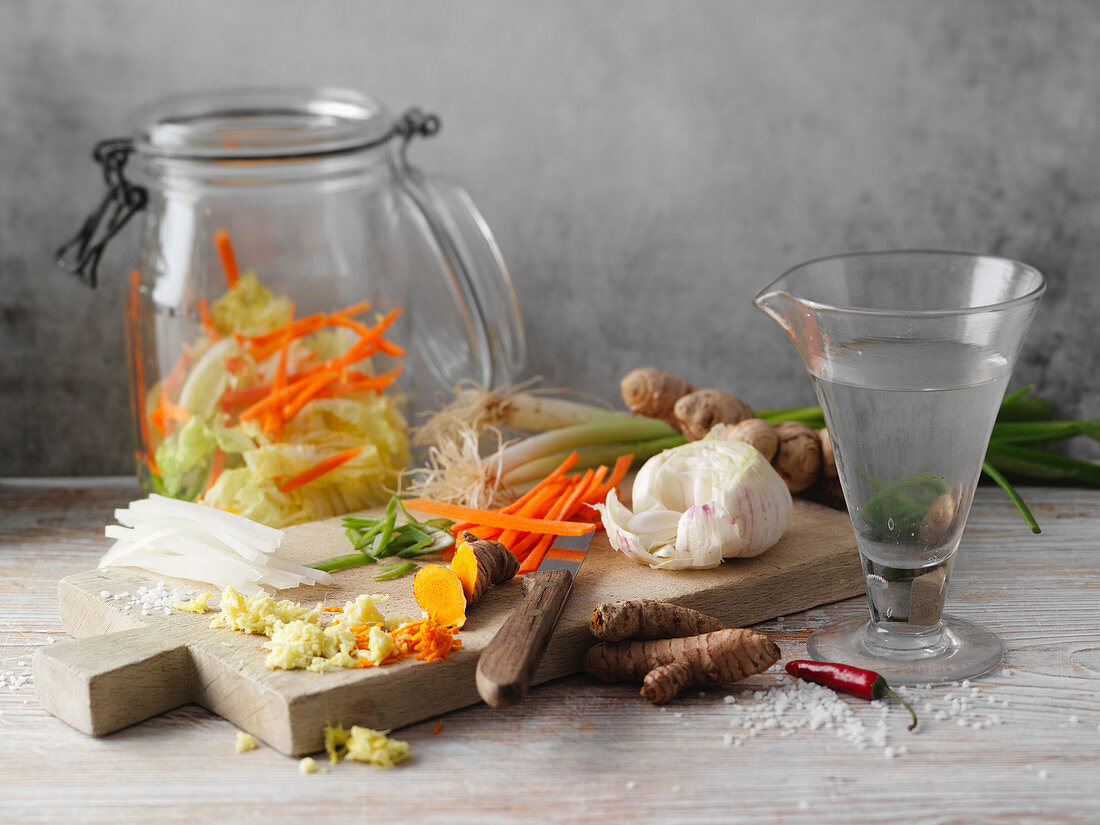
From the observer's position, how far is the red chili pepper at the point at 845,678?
1.17 metres

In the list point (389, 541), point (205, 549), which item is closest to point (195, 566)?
point (205, 549)

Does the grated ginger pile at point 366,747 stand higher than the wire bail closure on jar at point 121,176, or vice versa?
the wire bail closure on jar at point 121,176

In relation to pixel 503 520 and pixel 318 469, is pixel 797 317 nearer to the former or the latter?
pixel 503 520

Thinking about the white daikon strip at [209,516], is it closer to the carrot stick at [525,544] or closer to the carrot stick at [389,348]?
the carrot stick at [525,544]

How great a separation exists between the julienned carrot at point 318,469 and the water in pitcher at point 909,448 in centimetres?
77

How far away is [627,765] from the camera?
1.07m

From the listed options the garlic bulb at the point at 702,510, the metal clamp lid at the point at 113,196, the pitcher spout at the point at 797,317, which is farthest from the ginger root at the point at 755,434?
the metal clamp lid at the point at 113,196

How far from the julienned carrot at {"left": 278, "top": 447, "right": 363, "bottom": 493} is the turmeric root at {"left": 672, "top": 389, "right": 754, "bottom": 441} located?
519mm

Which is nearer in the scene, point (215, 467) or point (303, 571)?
point (303, 571)

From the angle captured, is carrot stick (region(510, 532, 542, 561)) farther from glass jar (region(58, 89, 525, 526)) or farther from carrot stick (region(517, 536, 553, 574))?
glass jar (region(58, 89, 525, 526))

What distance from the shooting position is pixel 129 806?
102cm

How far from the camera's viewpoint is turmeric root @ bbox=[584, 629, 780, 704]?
3.84ft

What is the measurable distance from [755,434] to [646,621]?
49 centimetres

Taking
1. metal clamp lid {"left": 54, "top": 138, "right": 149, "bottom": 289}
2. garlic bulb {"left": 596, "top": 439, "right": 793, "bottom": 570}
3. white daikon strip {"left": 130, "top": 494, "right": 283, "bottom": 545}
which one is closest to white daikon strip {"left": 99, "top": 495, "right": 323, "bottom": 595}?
white daikon strip {"left": 130, "top": 494, "right": 283, "bottom": 545}
